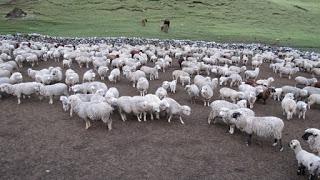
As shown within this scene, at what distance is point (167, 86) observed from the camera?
69.2 ft

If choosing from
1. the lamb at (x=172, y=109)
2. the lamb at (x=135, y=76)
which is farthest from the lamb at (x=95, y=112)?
the lamb at (x=135, y=76)

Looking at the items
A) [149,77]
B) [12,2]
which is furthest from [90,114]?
[12,2]

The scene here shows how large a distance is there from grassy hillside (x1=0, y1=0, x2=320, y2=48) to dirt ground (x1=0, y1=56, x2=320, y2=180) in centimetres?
3022

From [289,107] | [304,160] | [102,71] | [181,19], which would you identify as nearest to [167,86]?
[102,71]

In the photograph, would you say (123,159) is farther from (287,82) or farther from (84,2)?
(84,2)

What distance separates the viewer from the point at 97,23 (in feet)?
176

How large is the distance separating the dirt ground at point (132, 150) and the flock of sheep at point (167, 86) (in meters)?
0.55

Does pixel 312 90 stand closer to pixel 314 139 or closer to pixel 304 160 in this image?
pixel 314 139

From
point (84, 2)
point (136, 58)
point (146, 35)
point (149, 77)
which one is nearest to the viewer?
point (149, 77)

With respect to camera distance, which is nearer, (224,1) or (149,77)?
(149,77)

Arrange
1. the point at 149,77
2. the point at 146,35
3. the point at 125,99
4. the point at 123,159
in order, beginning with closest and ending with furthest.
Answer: the point at 123,159 → the point at 125,99 → the point at 149,77 → the point at 146,35

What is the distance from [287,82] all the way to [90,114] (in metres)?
14.9

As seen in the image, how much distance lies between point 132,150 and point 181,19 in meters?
46.4

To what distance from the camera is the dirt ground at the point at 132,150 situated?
1247 centimetres
